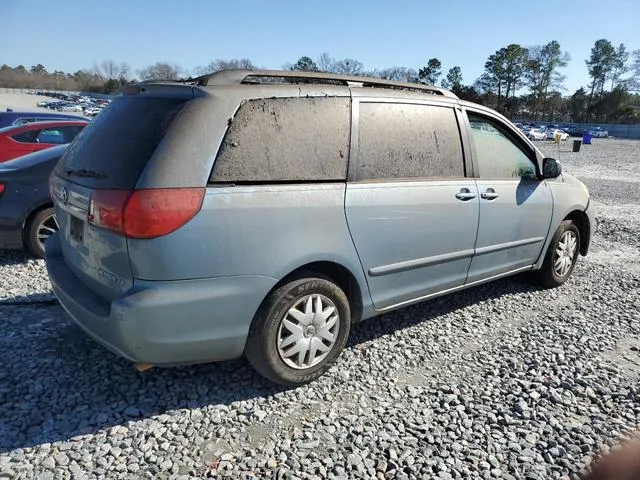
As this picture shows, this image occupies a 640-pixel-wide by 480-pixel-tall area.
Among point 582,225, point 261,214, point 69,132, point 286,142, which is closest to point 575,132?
point 582,225

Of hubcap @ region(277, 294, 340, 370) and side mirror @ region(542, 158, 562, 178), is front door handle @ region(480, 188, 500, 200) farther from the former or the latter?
hubcap @ region(277, 294, 340, 370)

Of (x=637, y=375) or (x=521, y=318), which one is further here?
(x=521, y=318)

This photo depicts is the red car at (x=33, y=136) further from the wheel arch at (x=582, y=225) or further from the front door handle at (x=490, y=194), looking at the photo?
the wheel arch at (x=582, y=225)

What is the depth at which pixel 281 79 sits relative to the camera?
123 inches

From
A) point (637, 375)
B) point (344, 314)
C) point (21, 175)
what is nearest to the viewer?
point (344, 314)

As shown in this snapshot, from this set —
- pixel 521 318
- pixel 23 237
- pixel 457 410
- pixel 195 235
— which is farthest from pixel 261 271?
pixel 23 237

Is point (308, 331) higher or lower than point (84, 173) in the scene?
lower

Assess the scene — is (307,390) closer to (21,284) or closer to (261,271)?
(261,271)

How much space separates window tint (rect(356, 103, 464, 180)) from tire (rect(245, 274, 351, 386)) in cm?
81

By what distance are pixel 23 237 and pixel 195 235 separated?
376cm

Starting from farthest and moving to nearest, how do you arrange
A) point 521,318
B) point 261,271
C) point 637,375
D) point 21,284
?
point 21,284, point 521,318, point 637,375, point 261,271

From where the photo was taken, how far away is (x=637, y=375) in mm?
3426

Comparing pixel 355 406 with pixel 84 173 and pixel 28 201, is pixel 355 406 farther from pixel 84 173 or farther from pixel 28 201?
pixel 28 201

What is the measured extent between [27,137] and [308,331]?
7.72 meters
